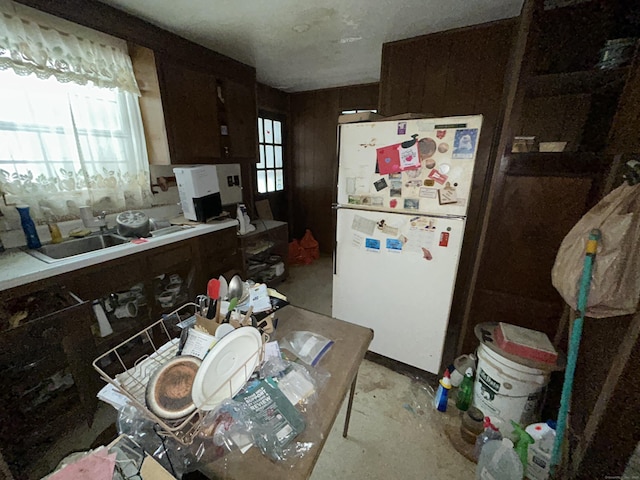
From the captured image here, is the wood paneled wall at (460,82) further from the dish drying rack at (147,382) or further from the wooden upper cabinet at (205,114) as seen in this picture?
the dish drying rack at (147,382)

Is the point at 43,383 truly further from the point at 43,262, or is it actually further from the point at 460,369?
the point at 460,369

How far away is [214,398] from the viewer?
0.59m

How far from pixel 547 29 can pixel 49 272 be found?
113 inches

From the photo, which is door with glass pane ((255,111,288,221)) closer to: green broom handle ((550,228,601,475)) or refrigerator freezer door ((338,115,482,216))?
refrigerator freezer door ((338,115,482,216))

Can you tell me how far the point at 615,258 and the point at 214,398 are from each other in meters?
1.39

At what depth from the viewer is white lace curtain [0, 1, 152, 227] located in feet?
4.50

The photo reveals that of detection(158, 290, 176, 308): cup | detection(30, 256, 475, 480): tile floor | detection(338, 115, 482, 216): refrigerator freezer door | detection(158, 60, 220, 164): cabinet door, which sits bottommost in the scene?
detection(30, 256, 475, 480): tile floor

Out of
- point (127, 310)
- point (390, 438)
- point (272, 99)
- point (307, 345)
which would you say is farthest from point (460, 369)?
point (272, 99)

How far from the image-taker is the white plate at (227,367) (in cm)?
56

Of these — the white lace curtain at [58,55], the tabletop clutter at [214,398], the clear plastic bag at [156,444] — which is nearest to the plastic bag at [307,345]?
the tabletop clutter at [214,398]

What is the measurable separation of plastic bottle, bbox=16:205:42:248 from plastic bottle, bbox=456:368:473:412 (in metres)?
2.64

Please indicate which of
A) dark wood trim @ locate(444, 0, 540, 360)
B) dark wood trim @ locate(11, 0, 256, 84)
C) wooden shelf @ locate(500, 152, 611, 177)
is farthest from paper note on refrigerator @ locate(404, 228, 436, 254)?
dark wood trim @ locate(11, 0, 256, 84)

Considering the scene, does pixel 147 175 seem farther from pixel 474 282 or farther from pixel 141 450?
pixel 474 282

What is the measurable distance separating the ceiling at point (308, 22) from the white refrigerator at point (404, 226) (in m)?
0.77
